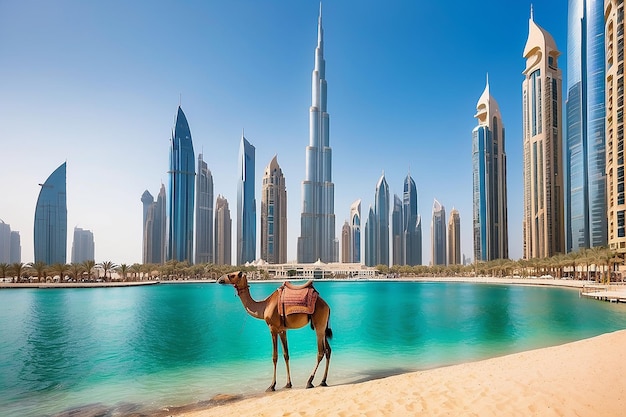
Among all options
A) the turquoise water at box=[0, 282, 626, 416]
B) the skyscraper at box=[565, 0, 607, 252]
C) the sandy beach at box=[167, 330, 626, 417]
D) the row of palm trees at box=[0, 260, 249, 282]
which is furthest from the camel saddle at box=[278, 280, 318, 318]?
the skyscraper at box=[565, 0, 607, 252]

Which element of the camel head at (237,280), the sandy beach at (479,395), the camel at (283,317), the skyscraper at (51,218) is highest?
the skyscraper at (51,218)

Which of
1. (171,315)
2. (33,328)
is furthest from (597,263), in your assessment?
(33,328)

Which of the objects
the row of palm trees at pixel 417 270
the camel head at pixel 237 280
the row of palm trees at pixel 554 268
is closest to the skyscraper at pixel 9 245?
the row of palm trees at pixel 417 270

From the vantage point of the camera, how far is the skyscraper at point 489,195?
178125mm

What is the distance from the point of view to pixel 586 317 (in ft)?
92.9

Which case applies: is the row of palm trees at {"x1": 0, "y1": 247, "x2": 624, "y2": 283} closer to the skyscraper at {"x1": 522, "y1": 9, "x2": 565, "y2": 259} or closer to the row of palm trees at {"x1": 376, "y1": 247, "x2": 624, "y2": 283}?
the row of palm trees at {"x1": 376, "y1": 247, "x2": 624, "y2": 283}

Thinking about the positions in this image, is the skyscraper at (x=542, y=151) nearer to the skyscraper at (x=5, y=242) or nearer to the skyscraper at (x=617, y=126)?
the skyscraper at (x=617, y=126)

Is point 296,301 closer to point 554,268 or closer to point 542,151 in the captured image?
point 554,268

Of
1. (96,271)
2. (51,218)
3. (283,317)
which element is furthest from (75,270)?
(283,317)

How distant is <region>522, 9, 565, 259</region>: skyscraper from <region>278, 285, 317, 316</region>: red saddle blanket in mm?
145493

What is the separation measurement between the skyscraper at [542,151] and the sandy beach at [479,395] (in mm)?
→ 142443

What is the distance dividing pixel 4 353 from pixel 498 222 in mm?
188746

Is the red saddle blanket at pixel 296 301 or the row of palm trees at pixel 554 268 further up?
the red saddle blanket at pixel 296 301

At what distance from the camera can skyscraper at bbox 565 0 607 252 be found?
112938 mm
